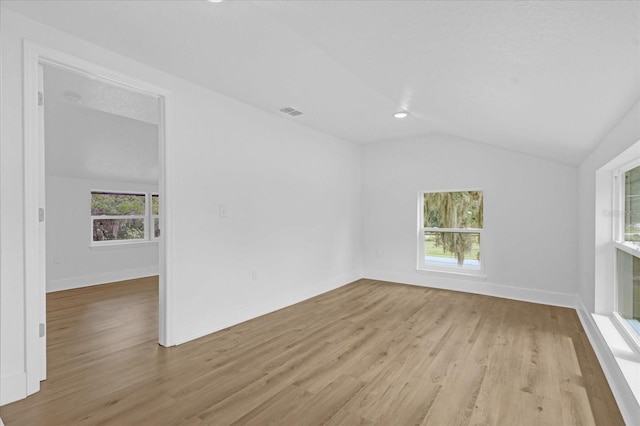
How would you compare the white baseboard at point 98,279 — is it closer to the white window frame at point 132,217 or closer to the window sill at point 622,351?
the white window frame at point 132,217

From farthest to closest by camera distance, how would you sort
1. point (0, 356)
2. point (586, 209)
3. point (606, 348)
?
point (586, 209) → point (606, 348) → point (0, 356)

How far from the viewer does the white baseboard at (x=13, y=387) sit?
196 centimetres

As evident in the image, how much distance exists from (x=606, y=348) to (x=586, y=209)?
1677 mm

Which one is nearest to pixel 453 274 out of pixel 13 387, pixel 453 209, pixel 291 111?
pixel 453 209

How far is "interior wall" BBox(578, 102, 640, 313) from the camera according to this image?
2.49m

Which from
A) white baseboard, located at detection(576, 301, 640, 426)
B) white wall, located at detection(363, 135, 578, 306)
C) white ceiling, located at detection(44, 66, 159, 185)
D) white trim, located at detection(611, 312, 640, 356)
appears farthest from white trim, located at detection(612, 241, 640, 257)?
white ceiling, located at detection(44, 66, 159, 185)

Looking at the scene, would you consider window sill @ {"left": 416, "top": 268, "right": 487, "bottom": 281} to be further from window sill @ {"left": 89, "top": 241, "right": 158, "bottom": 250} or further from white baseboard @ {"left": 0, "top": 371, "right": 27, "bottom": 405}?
window sill @ {"left": 89, "top": 241, "right": 158, "bottom": 250}

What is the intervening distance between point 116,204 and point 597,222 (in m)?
7.42

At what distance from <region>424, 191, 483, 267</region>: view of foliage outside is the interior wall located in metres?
1.40

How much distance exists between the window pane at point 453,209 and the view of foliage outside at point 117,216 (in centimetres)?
577

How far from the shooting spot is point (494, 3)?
3.83ft

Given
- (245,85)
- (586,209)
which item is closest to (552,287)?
(586,209)

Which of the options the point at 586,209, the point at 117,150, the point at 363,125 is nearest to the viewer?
the point at 586,209

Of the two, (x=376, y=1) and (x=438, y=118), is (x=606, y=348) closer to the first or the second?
(x=438, y=118)
